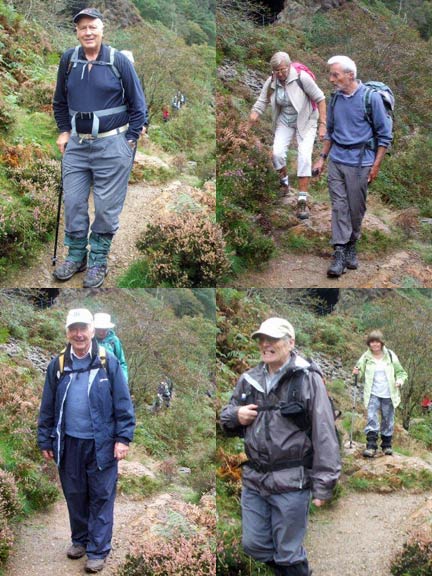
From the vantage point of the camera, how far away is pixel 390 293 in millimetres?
9477

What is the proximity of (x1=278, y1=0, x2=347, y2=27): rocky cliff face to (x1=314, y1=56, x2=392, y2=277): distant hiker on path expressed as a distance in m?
5.01

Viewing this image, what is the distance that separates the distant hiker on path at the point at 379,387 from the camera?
8359 millimetres

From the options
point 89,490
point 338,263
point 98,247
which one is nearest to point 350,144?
point 338,263

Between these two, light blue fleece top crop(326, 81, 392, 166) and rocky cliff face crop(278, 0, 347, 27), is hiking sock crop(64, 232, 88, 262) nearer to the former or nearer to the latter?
light blue fleece top crop(326, 81, 392, 166)

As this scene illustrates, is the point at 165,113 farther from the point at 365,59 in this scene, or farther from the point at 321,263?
the point at 321,263

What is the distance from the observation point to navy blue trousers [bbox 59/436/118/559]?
5.84 metres

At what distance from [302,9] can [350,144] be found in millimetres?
5685

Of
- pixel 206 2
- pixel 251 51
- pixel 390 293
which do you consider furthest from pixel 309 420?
pixel 206 2

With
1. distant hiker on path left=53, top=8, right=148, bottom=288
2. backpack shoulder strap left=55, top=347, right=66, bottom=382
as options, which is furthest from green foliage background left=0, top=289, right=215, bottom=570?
distant hiker on path left=53, top=8, right=148, bottom=288

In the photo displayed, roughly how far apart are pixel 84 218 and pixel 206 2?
35.1 feet

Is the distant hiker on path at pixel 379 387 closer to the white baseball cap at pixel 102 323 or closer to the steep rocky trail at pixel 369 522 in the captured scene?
the steep rocky trail at pixel 369 522

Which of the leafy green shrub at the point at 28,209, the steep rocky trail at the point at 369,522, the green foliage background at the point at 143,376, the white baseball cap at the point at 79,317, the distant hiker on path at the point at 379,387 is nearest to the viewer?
the white baseball cap at the point at 79,317

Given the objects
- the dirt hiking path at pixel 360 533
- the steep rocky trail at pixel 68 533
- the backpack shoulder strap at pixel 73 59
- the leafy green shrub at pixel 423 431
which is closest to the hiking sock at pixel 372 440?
the dirt hiking path at pixel 360 533

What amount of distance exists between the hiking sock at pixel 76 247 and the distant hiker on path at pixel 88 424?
4.80 feet
